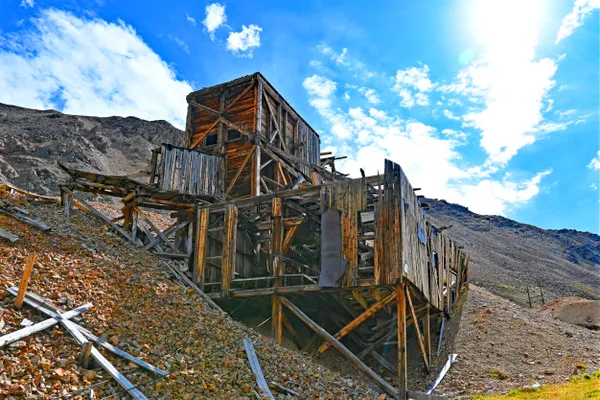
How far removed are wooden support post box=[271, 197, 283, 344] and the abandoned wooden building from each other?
0.03m

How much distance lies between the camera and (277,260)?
16031 mm

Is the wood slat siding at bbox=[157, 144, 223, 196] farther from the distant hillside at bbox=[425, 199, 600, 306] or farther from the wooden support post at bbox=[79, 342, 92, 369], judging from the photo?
the distant hillside at bbox=[425, 199, 600, 306]

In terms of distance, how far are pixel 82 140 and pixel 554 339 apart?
57444 mm

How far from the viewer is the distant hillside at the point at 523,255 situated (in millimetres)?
45219

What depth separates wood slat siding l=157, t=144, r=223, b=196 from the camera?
1984 cm

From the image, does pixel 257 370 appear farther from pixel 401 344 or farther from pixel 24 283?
pixel 24 283

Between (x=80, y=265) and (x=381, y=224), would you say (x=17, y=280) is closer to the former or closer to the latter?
(x=80, y=265)

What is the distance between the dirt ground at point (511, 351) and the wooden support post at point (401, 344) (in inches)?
82.4

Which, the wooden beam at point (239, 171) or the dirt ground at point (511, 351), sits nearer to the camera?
the dirt ground at point (511, 351)

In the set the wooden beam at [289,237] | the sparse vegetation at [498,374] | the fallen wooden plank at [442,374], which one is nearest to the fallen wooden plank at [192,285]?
the wooden beam at [289,237]

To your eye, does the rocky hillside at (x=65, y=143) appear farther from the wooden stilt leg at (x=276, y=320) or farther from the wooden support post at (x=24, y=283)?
the wooden support post at (x=24, y=283)

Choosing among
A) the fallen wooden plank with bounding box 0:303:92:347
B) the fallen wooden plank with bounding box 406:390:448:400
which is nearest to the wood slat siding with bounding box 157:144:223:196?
the fallen wooden plank with bounding box 0:303:92:347

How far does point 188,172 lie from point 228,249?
5192 millimetres

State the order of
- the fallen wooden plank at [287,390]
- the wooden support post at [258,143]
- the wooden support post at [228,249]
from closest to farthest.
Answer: the fallen wooden plank at [287,390], the wooden support post at [228,249], the wooden support post at [258,143]
